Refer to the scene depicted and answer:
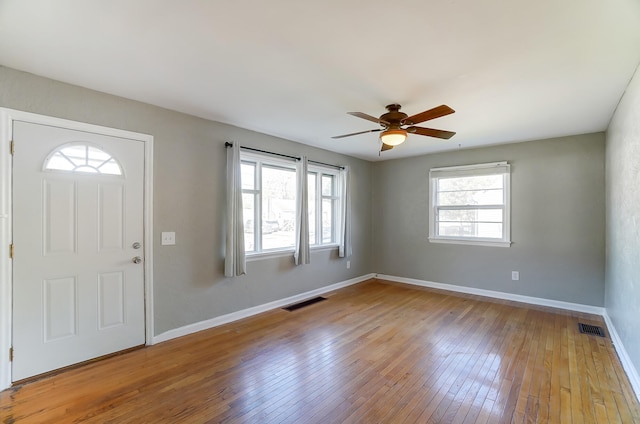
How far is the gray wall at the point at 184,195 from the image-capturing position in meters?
→ 2.65

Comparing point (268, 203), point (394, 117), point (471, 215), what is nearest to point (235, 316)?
point (268, 203)

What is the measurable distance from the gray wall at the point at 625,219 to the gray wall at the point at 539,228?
51 centimetres

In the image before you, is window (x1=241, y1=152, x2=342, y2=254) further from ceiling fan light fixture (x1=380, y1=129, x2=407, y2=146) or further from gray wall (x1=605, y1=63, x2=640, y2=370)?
gray wall (x1=605, y1=63, x2=640, y2=370)

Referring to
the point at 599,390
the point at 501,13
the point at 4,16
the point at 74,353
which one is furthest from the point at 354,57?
the point at 74,353

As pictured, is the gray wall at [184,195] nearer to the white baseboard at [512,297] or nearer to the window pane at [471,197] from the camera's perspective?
the white baseboard at [512,297]

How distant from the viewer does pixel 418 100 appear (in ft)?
9.48

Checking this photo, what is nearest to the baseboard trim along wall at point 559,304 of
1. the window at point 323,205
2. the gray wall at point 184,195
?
the window at point 323,205

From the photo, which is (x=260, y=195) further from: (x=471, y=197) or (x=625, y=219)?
(x=625, y=219)

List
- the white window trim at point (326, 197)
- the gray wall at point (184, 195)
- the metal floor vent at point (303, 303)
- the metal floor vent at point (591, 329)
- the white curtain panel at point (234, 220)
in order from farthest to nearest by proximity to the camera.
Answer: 1. the white window trim at point (326, 197)
2. the metal floor vent at point (303, 303)
3. the white curtain panel at point (234, 220)
4. the metal floor vent at point (591, 329)
5. the gray wall at point (184, 195)

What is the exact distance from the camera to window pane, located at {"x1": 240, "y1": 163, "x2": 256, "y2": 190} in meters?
3.98

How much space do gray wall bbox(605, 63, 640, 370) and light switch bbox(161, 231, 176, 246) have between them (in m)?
4.21

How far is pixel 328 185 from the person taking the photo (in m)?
5.41

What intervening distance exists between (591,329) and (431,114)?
131 inches

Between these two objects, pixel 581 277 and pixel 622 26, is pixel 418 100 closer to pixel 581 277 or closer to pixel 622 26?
pixel 622 26
